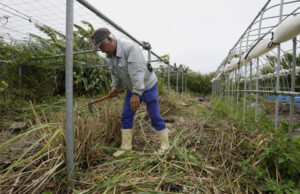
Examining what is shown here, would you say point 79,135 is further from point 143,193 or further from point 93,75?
point 93,75

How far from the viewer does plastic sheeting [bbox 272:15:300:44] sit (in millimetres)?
→ 1228

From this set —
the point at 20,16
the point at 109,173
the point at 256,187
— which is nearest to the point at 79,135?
the point at 109,173

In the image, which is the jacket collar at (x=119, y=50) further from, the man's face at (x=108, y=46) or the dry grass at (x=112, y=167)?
the dry grass at (x=112, y=167)

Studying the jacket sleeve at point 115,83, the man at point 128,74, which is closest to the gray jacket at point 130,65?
the man at point 128,74

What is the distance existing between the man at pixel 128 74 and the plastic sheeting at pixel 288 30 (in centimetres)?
132

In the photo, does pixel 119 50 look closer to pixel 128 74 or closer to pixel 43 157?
pixel 128 74

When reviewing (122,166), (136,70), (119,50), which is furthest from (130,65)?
(122,166)

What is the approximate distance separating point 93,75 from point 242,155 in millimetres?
4867

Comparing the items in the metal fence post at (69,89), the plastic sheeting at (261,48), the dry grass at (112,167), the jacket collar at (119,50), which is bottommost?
the dry grass at (112,167)

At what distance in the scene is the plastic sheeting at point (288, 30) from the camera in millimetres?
1228

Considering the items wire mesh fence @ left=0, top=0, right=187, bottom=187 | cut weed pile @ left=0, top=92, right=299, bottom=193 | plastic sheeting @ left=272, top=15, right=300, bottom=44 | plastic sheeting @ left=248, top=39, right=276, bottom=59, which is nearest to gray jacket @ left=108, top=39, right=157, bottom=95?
wire mesh fence @ left=0, top=0, right=187, bottom=187

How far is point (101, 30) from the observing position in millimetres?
1508

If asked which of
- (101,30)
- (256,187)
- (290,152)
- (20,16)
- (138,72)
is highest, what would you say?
(20,16)

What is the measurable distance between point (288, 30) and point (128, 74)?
1.53 m
